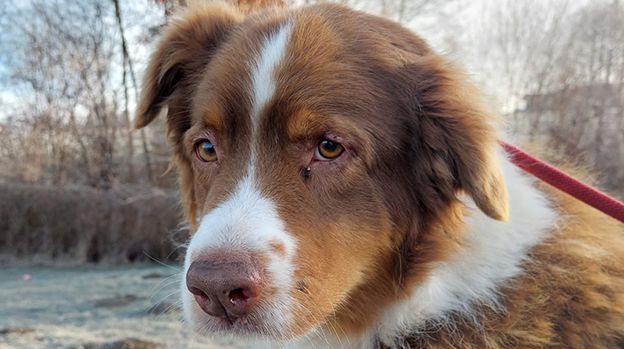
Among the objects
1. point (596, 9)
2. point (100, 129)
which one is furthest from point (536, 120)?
point (100, 129)

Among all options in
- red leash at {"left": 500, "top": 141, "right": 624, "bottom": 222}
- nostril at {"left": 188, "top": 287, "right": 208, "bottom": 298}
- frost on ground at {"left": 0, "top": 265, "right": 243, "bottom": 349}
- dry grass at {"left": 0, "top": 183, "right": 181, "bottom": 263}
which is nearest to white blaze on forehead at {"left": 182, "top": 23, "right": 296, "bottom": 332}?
nostril at {"left": 188, "top": 287, "right": 208, "bottom": 298}

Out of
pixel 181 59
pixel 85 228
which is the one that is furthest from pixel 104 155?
pixel 181 59

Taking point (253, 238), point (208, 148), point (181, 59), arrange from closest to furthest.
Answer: point (253, 238)
point (208, 148)
point (181, 59)

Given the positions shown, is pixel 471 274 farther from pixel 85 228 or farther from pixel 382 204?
pixel 85 228

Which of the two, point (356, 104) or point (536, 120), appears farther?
point (536, 120)

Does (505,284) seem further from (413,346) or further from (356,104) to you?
(356,104)

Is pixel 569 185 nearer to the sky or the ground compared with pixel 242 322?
nearer to the sky

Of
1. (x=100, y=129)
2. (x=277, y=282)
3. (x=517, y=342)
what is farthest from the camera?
(x=100, y=129)
